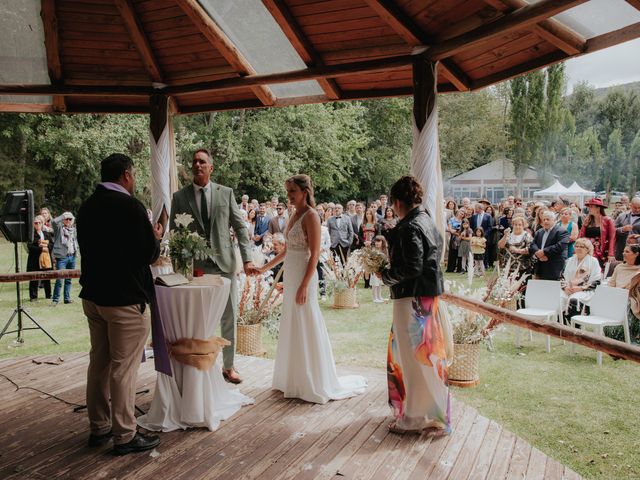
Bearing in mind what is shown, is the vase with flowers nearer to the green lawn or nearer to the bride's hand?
the bride's hand

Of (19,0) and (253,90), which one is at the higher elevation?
(19,0)

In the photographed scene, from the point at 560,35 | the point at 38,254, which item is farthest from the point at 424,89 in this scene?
the point at 38,254

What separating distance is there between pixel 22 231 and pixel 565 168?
193 feet

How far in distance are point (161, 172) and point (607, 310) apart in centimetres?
593

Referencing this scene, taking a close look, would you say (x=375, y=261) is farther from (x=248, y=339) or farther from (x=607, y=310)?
(x=607, y=310)

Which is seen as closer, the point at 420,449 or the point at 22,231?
the point at 420,449

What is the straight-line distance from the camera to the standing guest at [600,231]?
28.7 ft

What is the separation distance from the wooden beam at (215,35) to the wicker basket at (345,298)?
175 inches

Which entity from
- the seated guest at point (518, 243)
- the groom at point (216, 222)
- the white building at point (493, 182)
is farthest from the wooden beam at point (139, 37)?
the white building at point (493, 182)

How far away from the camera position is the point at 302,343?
13.7ft

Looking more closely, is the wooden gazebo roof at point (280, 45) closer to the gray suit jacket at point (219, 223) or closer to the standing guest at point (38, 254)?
the gray suit jacket at point (219, 223)

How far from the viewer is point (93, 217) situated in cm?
311

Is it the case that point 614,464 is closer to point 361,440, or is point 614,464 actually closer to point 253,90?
point 361,440

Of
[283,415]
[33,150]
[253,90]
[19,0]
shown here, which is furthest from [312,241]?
[33,150]
